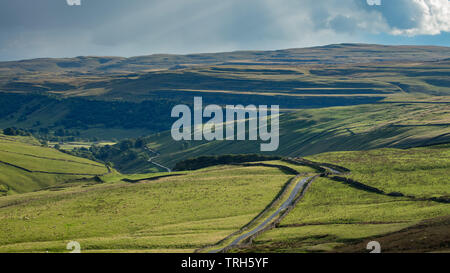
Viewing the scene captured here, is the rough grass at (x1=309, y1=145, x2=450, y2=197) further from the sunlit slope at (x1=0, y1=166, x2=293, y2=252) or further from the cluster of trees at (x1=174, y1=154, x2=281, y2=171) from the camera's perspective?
the cluster of trees at (x1=174, y1=154, x2=281, y2=171)

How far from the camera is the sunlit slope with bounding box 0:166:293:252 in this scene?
73875mm

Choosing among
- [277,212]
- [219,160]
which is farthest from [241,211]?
[219,160]

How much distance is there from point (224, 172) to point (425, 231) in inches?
3012

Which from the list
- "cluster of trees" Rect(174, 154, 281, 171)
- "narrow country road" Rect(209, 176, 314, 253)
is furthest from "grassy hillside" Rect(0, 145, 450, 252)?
"cluster of trees" Rect(174, 154, 281, 171)

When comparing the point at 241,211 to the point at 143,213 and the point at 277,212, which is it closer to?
the point at 277,212

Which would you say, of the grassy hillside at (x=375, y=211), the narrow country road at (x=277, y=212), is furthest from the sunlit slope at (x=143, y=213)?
the grassy hillside at (x=375, y=211)

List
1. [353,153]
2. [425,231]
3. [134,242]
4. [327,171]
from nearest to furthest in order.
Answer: [425,231], [134,242], [327,171], [353,153]

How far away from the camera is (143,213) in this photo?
305 ft

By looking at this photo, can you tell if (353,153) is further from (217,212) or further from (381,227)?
(381,227)

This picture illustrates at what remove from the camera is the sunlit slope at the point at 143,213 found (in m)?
73.9

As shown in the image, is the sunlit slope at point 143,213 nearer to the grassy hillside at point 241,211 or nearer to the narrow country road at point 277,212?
the grassy hillside at point 241,211

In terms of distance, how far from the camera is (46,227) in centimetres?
8512

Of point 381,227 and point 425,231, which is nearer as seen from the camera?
point 425,231
